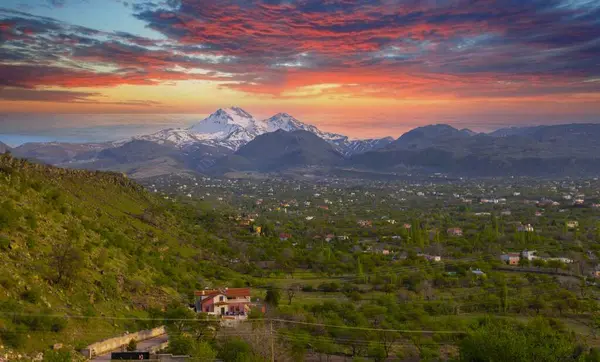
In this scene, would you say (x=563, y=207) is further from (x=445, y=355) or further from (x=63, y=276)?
(x=63, y=276)

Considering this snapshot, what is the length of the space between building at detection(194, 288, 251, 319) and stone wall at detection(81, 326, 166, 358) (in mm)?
8586

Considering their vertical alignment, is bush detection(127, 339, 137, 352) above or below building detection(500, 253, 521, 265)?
above

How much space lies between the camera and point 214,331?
37.7 metres

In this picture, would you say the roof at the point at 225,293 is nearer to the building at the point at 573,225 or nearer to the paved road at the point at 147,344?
the paved road at the point at 147,344

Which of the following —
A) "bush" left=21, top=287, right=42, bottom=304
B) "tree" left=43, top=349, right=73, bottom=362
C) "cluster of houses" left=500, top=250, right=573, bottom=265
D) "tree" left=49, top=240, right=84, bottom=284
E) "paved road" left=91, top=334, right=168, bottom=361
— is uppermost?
"tree" left=49, top=240, right=84, bottom=284

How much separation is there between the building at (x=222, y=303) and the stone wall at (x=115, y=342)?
8586mm

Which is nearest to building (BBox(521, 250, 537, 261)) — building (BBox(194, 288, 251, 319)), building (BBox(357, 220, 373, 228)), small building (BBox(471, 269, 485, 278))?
small building (BBox(471, 269, 485, 278))

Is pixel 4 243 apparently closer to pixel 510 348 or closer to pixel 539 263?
pixel 510 348

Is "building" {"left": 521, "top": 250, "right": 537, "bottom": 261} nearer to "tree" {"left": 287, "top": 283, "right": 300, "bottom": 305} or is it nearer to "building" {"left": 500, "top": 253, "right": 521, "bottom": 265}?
"building" {"left": 500, "top": 253, "right": 521, "bottom": 265}

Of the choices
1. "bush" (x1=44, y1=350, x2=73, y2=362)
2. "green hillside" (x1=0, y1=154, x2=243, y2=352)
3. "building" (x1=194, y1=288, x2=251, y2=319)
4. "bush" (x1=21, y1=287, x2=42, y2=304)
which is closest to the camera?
"bush" (x1=44, y1=350, x2=73, y2=362)

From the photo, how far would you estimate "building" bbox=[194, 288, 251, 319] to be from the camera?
44156mm

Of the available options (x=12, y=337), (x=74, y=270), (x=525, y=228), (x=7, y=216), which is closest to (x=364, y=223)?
(x=525, y=228)

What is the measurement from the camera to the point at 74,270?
32594 mm

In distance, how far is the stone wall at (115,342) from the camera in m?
27.7
